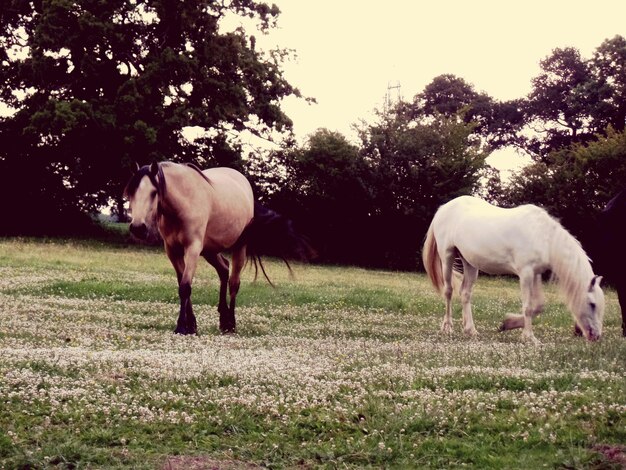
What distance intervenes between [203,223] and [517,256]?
569 centimetres

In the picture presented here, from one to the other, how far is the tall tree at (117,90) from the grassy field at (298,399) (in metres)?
26.7

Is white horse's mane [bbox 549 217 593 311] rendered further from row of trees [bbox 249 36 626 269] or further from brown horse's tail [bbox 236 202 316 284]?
row of trees [bbox 249 36 626 269]

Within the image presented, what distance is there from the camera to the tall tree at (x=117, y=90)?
3831 centimetres

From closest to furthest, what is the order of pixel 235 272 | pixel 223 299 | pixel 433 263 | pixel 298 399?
pixel 298 399, pixel 223 299, pixel 235 272, pixel 433 263

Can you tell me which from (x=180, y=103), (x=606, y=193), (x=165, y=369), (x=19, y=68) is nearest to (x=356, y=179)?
(x=180, y=103)

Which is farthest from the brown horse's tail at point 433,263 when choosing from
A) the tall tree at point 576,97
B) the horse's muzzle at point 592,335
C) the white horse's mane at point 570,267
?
the tall tree at point 576,97

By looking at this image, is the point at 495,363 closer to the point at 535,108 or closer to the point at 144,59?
the point at 144,59

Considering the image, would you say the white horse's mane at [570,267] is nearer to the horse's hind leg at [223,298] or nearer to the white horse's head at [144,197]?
the horse's hind leg at [223,298]

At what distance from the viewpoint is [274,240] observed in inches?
598

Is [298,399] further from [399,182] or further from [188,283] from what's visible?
[399,182]

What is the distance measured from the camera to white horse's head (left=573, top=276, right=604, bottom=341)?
12.1 meters

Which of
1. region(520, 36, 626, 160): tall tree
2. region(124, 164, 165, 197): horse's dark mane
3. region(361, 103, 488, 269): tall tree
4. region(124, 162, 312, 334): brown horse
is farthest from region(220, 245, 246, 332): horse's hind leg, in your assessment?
region(520, 36, 626, 160): tall tree

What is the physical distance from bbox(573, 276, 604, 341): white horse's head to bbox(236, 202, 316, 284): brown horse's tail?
541 centimetres

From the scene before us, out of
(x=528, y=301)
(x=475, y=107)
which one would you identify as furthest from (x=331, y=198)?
(x=475, y=107)
